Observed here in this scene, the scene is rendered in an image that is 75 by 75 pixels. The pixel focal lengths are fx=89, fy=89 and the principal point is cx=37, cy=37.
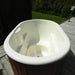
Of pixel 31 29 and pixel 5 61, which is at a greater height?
pixel 31 29

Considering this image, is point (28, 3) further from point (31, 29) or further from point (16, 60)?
point (16, 60)

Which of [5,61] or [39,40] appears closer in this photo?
[5,61]

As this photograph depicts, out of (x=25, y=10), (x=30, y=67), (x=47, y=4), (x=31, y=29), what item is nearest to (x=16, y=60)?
(x=30, y=67)

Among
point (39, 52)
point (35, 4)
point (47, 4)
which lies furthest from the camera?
point (35, 4)

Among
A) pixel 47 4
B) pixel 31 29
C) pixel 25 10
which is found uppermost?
pixel 25 10

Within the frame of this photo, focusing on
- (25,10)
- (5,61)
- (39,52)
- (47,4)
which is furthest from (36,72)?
(47,4)

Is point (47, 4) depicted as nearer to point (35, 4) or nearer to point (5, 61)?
point (35, 4)

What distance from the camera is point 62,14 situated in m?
5.56

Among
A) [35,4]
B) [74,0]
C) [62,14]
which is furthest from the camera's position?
[35,4]

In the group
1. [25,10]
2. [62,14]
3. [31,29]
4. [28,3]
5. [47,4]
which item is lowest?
[62,14]

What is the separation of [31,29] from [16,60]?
5.25ft

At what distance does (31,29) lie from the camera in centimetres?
246

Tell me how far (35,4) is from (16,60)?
21.0 feet

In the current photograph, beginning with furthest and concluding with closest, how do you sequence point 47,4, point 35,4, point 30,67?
point 35,4, point 47,4, point 30,67
